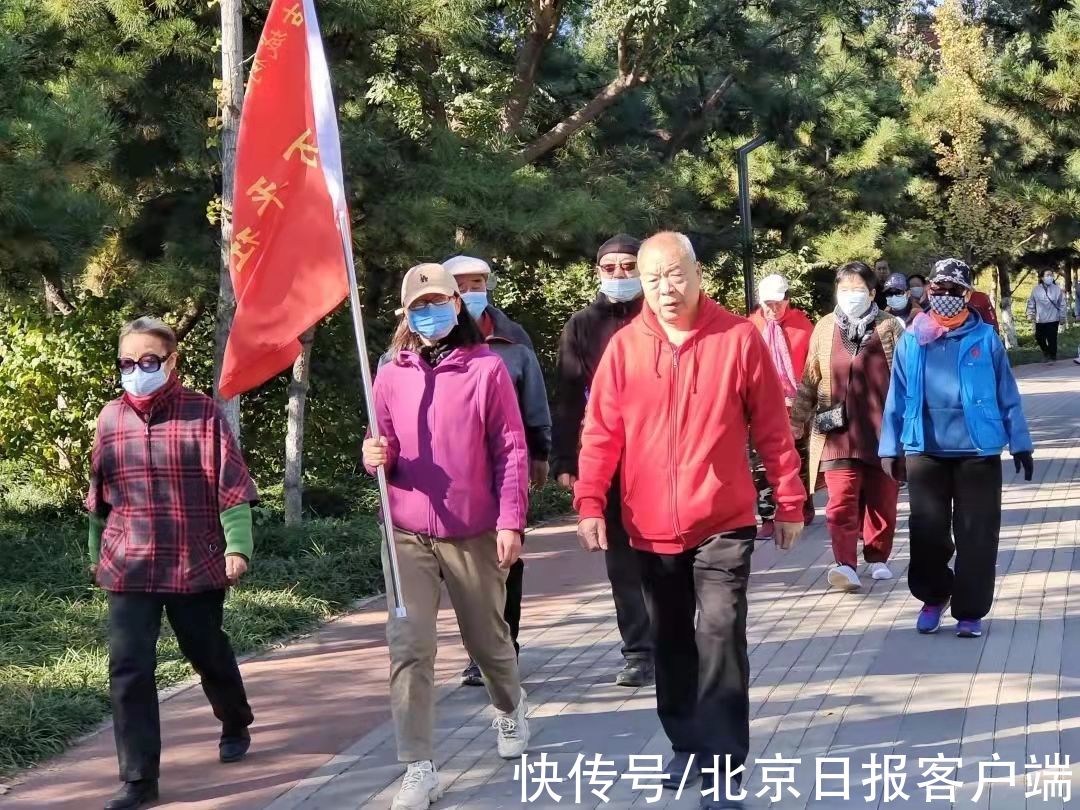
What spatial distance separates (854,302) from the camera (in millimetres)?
8570

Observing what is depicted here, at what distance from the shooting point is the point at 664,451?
490 cm

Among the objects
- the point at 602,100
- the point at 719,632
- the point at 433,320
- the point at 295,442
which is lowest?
the point at 719,632

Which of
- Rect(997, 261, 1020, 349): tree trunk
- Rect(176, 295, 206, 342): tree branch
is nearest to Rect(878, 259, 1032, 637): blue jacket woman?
Rect(176, 295, 206, 342): tree branch

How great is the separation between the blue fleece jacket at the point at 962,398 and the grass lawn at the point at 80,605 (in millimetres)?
3332

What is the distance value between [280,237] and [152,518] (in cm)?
106

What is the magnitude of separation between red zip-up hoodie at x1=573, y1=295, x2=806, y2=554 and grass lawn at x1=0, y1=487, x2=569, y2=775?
2.57m

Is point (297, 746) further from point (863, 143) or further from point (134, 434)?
point (863, 143)

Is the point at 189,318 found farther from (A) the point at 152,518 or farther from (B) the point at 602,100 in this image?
(A) the point at 152,518

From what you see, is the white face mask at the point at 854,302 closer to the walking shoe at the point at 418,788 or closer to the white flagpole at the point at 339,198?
the white flagpole at the point at 339,198

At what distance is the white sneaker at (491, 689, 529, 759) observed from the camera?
18.4 ft

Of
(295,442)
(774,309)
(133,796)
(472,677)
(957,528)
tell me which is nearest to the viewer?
(133,796)

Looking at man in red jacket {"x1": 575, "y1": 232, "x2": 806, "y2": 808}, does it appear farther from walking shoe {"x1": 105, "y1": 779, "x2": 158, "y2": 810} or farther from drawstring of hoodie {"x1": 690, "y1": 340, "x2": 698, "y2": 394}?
walking shoe {"x1": 105, "y1": 779, "x2": 158, "y2": 810}

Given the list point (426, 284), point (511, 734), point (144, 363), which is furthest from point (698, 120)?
point (144, 363)

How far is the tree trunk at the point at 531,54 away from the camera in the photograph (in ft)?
41.9
